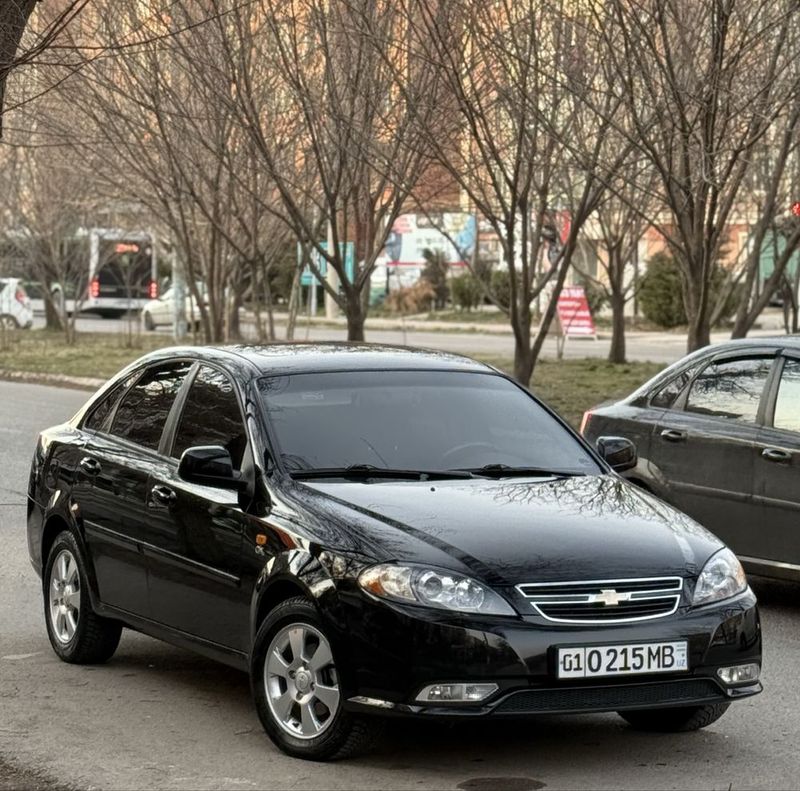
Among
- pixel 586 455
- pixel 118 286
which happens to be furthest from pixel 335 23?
pixel 118 286

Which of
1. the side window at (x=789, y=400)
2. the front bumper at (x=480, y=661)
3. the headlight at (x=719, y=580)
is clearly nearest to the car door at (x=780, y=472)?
the side window at (x=789, y=400)

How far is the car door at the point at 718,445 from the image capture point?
30.7ft

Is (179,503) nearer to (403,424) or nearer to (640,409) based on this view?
(403,424)

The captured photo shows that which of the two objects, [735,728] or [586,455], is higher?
[586,455]

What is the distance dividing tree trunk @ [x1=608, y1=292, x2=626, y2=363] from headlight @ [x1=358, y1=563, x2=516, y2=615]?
23.4 m

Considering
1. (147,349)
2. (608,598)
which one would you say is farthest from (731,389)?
(147,349)

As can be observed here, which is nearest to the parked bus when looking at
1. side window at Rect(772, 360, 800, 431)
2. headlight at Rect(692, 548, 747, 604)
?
side window at Rect(772, 360, 800, 431)

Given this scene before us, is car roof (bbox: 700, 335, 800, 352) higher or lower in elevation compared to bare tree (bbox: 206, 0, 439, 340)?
lower

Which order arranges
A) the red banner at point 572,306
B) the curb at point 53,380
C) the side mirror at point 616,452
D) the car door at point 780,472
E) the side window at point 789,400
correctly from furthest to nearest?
the red banner at point 572,306 < the curb at point 53,380 < the side window at point 789,400 < the car door at point 780,472 < the side mirror at point 616,452

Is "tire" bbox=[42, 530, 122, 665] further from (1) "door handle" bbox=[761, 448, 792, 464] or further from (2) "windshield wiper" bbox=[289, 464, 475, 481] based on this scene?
(1) "door handle" bbox=[761, 448, 792, 464]

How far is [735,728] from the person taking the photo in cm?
664

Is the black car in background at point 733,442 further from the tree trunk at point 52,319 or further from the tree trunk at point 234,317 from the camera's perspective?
the tree trunk at point 52,319

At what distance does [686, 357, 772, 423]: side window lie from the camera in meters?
9.52

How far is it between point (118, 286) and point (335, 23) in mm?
45369
